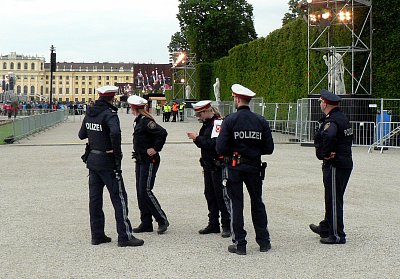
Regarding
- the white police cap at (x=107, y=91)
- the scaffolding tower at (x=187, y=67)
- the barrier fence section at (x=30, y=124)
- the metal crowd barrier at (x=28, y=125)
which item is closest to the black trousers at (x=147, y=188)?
the white police cap at (x=107, y=91)

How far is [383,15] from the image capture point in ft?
75.0

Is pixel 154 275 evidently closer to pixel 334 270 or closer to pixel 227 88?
pixel 334 270

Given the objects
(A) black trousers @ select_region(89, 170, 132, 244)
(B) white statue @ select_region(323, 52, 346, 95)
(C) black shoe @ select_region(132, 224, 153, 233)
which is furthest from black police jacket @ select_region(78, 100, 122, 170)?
(B) white statue @ select_region(323, 52, 346, 95)

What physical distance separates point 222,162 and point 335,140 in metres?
1.38

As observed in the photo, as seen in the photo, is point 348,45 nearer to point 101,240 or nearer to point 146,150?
point 146,150

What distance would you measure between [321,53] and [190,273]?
2219 cm

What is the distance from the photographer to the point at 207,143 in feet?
24.8

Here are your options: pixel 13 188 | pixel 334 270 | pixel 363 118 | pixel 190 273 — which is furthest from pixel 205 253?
pixel 363 118

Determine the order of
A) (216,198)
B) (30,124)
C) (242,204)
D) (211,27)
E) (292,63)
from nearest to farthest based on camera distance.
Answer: (242,204) < (216,198) < (30,124) < (292,63) < (211,27)

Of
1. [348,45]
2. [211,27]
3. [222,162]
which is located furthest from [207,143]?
[211,27]

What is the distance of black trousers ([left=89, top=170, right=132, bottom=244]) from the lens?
724cm

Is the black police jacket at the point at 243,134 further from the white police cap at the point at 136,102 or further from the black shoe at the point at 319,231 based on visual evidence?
the white police cap at the point at 136,102

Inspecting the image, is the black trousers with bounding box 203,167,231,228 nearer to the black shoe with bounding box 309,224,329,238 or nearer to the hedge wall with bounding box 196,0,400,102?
the black shoe with bounding box 309,224,329,238

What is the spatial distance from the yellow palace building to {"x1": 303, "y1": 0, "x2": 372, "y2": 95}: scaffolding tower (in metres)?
155
